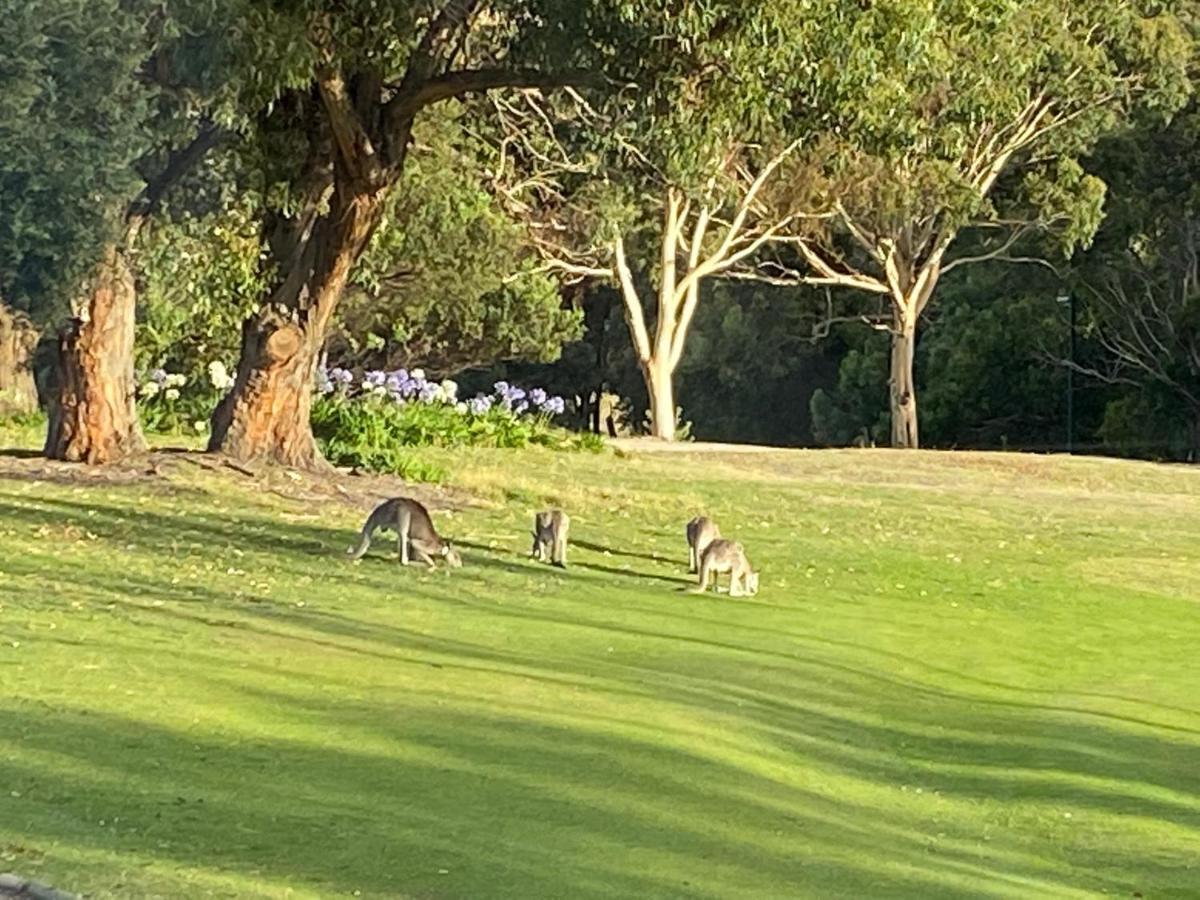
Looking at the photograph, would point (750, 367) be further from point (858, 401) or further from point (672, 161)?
point (672, 161)

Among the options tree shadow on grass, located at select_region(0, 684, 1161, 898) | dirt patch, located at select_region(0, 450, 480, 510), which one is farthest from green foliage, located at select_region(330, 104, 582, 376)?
tree shadow on grass, located at select_region(0, 684, 1161, 898)

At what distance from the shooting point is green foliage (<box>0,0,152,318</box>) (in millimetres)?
14758

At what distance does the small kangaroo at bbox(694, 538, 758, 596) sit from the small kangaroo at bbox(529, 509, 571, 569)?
52.3 inches

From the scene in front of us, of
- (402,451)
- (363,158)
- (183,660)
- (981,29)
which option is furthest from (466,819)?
(402,451)

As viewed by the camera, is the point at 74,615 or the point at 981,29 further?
the point at 981,29

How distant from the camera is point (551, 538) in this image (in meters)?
18.3

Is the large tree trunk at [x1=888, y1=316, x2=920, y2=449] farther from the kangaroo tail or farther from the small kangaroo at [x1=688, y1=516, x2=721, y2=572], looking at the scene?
the kangaroo tail

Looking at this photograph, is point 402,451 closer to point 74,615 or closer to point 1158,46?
point 74,615

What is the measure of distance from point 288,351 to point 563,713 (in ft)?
39.2

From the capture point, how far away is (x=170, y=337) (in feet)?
114

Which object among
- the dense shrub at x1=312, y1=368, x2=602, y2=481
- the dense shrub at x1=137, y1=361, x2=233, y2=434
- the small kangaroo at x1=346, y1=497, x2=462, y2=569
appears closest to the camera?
the small kangaroo at x1=346, y1=497, x2=462, y2=569

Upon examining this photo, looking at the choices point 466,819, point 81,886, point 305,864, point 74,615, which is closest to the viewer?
point 81,886

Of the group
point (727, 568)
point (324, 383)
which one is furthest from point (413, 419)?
point (727, 568)

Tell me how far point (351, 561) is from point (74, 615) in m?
4.31
